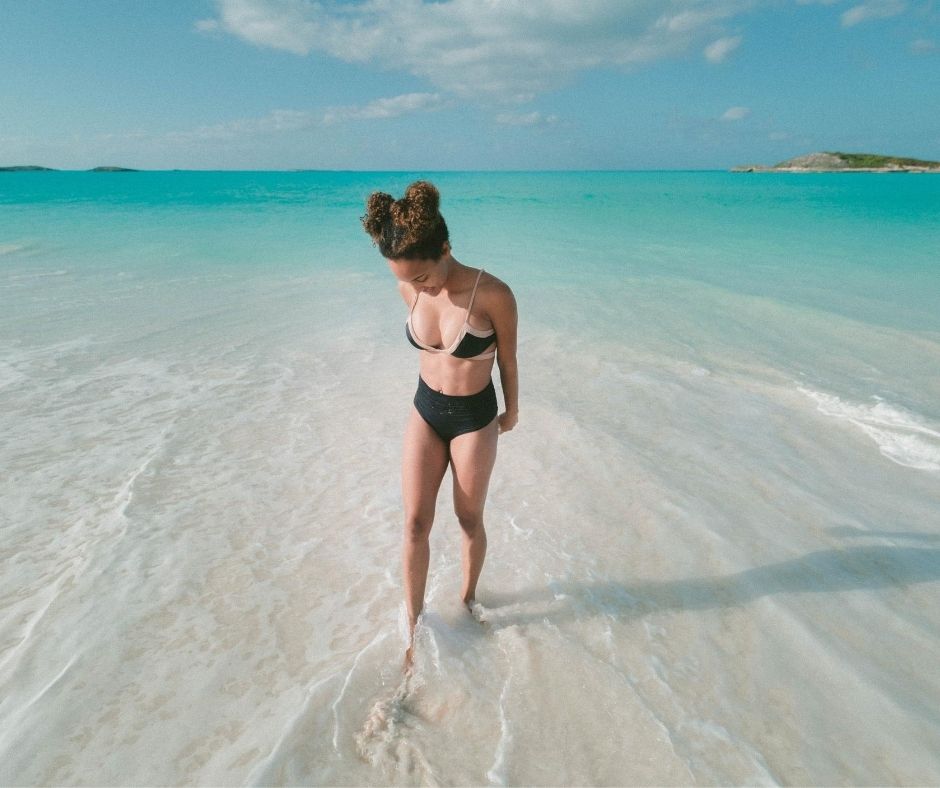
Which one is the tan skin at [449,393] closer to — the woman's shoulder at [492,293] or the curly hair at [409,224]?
the woman's shoulder at [492,293]

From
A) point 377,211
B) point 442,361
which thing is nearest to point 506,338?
point 442,361

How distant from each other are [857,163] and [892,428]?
625 ft

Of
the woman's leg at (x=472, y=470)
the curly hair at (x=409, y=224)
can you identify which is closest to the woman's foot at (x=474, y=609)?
the woman's leg at (x=472, y=470)

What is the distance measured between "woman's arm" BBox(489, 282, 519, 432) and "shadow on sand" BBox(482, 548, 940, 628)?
128 cm

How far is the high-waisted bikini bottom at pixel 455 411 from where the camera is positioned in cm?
294

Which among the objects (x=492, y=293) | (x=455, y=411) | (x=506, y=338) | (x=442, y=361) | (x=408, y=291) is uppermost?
(x=492, y=293)

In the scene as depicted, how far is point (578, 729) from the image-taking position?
9.12 ft

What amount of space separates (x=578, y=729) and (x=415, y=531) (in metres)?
1.27

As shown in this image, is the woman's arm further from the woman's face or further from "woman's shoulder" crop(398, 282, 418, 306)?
"woman's shoulder" crop(398, 282, 418, 306)

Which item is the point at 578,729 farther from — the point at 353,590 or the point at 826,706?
the point at 353,590

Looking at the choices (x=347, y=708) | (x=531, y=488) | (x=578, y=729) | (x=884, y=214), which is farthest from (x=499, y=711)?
(x=884, y=214)

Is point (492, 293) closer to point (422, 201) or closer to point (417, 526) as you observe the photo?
point (422, 201)

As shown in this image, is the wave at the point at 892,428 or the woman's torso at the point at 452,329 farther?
the wave at the point at 892,428

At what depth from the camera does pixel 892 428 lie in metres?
6.39
